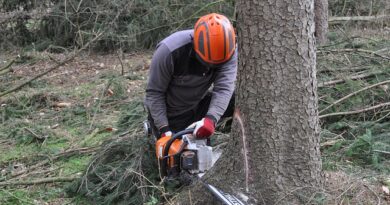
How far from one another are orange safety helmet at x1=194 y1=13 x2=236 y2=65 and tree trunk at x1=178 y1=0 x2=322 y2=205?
1.86 ft

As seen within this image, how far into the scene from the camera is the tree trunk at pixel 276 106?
2.51 m

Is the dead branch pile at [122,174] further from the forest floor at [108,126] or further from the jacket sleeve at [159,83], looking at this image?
the jacket sleeve at [159,83]

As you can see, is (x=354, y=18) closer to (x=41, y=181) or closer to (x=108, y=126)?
(x=108, y=126)

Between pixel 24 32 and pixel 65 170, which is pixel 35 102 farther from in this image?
pixel 24 32

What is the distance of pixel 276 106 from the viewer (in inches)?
102

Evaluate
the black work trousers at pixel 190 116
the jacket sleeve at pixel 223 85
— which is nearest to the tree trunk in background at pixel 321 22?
the black work trousers at pixel 190 116

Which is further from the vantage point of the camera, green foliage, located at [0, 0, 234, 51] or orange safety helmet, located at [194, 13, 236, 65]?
green foliage, located at [0, 0, 234, 51]

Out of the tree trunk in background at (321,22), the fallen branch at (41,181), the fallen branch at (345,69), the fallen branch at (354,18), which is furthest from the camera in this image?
the fallen branch at (354,18)

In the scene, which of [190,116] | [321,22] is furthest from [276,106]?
[321,22]

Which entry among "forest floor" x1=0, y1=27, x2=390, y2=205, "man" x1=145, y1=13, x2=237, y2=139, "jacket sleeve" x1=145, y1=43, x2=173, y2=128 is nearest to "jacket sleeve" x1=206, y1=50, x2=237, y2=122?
"man" x1=145, y1=13, x2=237, y2=139

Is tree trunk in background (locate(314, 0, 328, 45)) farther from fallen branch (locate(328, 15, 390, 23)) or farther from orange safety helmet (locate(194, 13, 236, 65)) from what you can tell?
orange safety helmet (locate(194, 13, 236, 65))

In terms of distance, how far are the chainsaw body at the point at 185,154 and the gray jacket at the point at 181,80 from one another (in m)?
0.37

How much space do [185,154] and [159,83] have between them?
2.29ft

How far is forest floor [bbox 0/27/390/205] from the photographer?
341 cm
